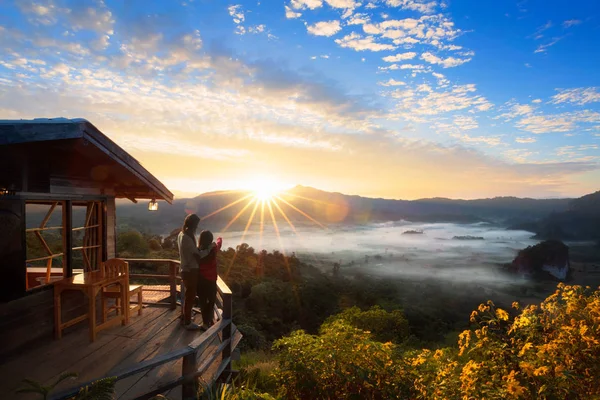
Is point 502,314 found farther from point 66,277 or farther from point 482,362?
point 66,277

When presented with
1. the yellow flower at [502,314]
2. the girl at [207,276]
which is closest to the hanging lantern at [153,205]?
the girl at [207,276]

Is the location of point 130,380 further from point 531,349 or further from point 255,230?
point 255,230

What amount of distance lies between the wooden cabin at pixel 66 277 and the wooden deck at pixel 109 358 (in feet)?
0.05

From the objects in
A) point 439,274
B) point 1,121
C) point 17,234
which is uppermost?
point 1,121

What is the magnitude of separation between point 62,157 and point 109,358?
10.8ft

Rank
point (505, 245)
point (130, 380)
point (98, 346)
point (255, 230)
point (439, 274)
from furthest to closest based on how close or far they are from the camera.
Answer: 1. point (505, 245)
2. point (255, 230)
3. point (439, 274)
4. point (98, 346)
5. point (130, 380)

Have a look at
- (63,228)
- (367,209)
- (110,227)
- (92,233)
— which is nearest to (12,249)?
(63,228)

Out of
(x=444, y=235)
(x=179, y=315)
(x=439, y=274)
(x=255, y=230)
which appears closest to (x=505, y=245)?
(x=444, y=235)

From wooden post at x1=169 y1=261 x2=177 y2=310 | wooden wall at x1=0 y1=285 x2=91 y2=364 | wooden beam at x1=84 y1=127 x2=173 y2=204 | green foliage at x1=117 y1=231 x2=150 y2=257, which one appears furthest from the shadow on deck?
green foliage at x1=117 y1=231 x2=150 y2=257

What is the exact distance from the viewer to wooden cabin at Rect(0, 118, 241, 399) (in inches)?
174

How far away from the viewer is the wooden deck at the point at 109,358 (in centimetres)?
463

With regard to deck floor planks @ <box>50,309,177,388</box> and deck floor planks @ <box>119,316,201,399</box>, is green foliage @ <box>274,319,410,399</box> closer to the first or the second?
deck floor planks @ <box>119,316,201,399</box>

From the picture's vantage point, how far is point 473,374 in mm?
3838

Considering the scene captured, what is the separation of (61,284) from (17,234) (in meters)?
1.18
